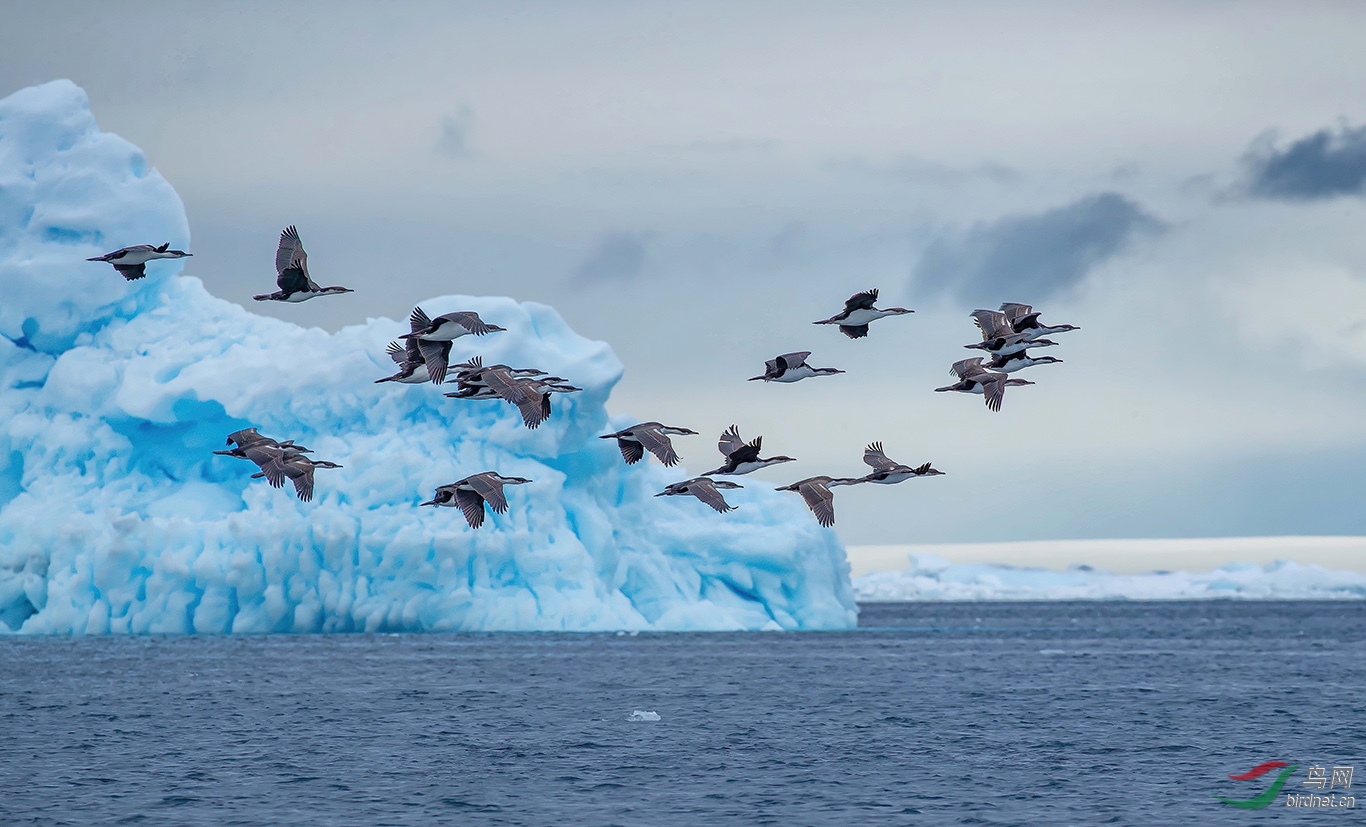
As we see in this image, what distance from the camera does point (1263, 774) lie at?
3350 centimetres

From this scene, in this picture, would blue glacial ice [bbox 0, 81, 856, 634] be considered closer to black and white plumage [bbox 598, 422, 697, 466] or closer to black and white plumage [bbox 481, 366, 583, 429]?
black and white plumage [bbox 598, 422, 697, 466]

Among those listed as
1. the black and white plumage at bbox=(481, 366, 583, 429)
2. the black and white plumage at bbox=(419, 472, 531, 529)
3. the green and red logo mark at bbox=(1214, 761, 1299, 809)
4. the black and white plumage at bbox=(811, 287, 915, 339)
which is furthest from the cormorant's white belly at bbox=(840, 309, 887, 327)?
the green and red logo mark at bbox=(1214, 761, 1299, 809)

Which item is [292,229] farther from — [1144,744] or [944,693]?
[944,693]

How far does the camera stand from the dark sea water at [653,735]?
2942cm

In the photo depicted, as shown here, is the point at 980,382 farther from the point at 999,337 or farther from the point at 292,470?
the point at 292,470

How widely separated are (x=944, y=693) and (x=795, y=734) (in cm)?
1456

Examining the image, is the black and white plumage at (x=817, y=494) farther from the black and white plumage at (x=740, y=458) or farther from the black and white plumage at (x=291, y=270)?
the black and white plumage at (x=291, y=270)

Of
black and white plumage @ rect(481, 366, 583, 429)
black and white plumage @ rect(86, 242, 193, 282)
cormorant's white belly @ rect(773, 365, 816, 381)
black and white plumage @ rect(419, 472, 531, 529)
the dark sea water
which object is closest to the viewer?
black and white plumage @ rect(481, 366, 583, 429)

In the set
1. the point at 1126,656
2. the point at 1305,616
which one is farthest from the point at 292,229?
the point at 1305,616

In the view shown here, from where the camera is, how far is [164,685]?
54750 mm

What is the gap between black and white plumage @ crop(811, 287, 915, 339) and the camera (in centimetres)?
2031

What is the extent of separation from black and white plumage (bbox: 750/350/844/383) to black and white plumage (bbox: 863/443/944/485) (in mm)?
1581

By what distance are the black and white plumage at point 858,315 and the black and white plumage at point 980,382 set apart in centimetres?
109

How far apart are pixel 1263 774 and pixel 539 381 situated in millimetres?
20677
